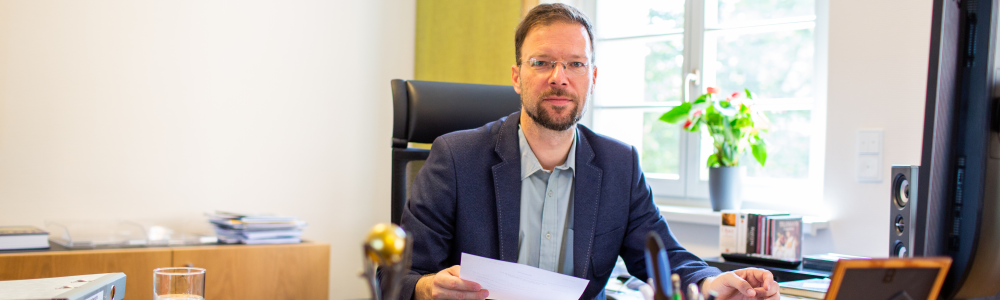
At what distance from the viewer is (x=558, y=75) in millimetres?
1403

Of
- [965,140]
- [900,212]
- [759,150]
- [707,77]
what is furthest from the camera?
[707,77]

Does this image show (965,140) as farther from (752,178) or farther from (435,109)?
(752,178)

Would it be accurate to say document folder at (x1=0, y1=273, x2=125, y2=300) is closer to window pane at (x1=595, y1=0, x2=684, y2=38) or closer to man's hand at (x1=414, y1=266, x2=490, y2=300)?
man's hand at (x1=414, y1=266, x2=490, y2=300)

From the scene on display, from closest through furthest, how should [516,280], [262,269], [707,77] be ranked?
[516,280] → [262,269] → [707,77]

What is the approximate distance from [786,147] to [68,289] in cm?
228

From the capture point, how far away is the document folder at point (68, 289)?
734 millimetres

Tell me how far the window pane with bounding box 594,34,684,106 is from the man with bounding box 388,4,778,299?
4.44 ft

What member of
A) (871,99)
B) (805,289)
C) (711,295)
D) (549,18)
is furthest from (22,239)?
(871,99)

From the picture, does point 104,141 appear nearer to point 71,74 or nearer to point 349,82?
point 71,74

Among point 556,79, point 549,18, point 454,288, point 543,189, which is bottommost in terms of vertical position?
point 454,288

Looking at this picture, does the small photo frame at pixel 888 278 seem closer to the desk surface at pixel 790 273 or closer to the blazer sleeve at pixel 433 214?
the blazer sleeve at pixel 433 214

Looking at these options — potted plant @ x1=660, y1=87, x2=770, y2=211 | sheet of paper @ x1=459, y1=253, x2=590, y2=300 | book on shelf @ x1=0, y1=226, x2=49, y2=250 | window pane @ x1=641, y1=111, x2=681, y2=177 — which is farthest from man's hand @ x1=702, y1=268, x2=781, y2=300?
book on shelf @ x1=0, y1=226, x2=49, y2=250

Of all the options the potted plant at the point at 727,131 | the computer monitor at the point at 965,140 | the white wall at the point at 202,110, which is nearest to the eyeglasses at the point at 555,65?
the computer monitor at the point at 965,140

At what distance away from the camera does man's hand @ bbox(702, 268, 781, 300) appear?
1.03 metres
